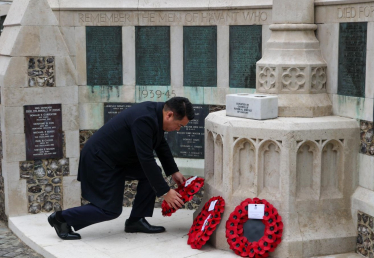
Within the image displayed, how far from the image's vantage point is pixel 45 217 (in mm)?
7863

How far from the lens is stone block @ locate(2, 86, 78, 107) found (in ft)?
25.3

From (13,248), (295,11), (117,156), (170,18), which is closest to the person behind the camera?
(117,156)

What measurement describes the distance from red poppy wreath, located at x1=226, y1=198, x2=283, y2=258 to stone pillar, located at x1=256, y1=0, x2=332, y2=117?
1071mm

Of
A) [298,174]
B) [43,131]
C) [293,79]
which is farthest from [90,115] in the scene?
[298,174]

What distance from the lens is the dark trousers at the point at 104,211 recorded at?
6.54m

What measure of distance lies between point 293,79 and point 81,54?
9.87 ft

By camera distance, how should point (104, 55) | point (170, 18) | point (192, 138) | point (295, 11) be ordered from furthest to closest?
point (104, 55) → point (192, 138) → point (170, 18) → point (295, 11)


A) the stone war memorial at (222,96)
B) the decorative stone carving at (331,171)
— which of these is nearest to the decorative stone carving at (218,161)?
the stone war memorial at (222,96)

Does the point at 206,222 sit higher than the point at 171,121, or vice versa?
the point at 171,121

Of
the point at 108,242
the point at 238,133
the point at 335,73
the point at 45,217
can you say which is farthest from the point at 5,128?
the point at 335,73

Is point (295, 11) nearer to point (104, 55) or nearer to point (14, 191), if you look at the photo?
point (104, 55)

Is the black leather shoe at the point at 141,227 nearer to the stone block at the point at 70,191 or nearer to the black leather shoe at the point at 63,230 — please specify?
Result: the black leather shoe at the point at 63,230

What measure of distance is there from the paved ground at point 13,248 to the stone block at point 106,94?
1966 millimetres

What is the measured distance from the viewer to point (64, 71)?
26.4 ft
